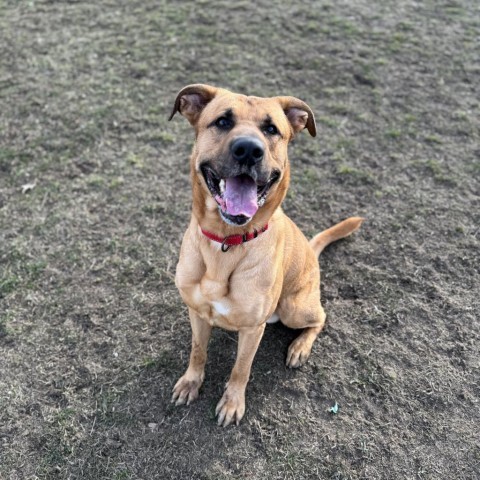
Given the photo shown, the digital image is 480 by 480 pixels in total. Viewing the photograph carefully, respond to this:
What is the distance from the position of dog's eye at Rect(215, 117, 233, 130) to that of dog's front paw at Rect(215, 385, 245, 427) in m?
1.85

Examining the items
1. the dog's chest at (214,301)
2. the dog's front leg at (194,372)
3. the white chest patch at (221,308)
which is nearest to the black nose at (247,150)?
the dog's chest at (214,301)

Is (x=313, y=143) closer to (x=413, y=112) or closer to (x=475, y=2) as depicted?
(x=413, y=112)

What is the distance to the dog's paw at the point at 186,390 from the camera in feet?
11.6

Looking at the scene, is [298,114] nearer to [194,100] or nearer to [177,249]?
[194,100]

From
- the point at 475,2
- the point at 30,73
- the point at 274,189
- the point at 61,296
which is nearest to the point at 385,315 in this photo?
the point at 274,189

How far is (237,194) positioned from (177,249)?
6.72 ft

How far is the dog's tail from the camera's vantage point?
4.48 metres

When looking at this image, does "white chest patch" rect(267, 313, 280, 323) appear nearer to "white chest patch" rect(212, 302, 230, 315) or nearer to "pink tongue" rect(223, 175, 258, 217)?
"white chest patch" rect(212, 302, 230, 315)

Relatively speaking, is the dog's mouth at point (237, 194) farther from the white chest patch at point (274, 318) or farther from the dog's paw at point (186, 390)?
the dog's paw at point (186, 390)

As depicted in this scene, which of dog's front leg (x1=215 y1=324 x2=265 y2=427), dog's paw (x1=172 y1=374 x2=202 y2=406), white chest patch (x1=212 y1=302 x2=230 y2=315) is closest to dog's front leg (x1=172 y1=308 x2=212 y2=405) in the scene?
dog's paw (x1=172 y1=374 x2=202 y2=406)

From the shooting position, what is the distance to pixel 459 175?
5.61 m

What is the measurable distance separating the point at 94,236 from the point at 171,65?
3.66 m

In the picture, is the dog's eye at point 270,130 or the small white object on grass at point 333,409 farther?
the small white object on grass at point 333,409

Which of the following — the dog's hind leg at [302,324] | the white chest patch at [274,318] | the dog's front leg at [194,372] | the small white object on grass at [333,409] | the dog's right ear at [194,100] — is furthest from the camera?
the white chest patch at [274,318]
